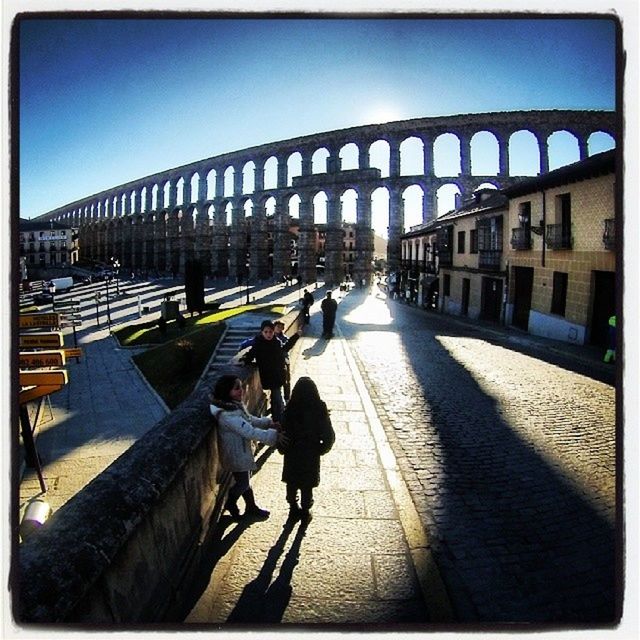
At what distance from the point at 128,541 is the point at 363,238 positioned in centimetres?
5138

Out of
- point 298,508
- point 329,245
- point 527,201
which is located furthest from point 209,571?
point 329,245

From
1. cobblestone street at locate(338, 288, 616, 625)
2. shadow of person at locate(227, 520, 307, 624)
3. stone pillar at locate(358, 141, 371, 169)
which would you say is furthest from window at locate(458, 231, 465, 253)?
stone pillar at locate(358, 141, 371, 169)

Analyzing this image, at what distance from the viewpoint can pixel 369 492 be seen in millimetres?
4777

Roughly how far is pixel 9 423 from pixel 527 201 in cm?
1970

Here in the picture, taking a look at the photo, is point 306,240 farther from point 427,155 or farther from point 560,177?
point 560,177

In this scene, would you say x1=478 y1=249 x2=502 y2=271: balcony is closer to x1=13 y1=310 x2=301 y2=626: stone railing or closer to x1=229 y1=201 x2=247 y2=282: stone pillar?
x1=13 y1=310 x2=301 y2=626: stone railing

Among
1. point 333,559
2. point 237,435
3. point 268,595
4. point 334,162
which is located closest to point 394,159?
point 334,162

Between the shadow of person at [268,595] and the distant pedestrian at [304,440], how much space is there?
64 centimetres

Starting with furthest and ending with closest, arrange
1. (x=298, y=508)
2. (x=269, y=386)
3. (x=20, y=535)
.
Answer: (x=269, y=386), (x=298, y=508), (x=20, y=535)

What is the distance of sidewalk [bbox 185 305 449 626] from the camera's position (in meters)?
2.89

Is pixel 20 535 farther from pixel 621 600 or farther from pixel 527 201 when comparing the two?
pixel 527 201

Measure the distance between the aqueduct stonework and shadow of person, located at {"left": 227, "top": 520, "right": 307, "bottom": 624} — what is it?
120 ft

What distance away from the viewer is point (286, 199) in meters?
56.3

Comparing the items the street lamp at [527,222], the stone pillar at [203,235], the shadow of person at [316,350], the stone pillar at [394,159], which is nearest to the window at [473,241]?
the street lamp at [527,222]
